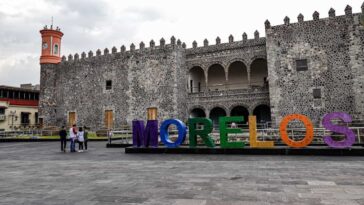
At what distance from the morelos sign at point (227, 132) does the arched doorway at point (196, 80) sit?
45.8ft

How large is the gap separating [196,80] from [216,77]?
1945mm

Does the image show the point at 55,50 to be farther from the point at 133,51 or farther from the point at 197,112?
the point at 197,112

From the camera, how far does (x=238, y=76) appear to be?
2481cm

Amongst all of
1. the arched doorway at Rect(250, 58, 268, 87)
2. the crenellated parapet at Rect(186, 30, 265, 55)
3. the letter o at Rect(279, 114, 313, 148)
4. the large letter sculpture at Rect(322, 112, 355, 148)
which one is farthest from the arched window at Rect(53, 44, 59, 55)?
the large letter sculpture at Rect(322, 112, 355, 148)

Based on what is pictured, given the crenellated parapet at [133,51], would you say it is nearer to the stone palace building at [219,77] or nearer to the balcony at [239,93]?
the stone palace building at [219,77]

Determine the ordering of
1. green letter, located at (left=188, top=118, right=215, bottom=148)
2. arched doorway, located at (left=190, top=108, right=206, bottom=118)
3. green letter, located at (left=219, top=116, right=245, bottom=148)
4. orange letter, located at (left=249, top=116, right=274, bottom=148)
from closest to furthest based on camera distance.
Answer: orange letter, located at (left=249, top=116, right=274, bottom=148) → green letter, located at (left=219, top=116, right=245, bottom=148) → green letter, located at (left=188, top=118, right=215, bottom=148) → arched doorway, located at (left=190, top=108, right=206, bottom=118)

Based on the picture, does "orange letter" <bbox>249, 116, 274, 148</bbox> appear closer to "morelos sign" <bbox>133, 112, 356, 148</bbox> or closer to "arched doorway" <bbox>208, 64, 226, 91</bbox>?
"morelos sign" <bbox>133, 112, 356, 148</bbox>

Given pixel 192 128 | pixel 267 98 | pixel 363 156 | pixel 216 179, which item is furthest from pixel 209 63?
pixel 216 179

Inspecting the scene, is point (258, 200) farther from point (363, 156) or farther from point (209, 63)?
point (209, 63)

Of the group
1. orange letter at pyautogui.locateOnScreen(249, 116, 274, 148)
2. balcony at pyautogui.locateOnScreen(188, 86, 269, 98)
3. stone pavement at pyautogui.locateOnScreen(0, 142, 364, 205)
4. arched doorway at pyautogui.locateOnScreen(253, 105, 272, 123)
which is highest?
balcony at pyautogui.locateOnScreen(188, 86, 269, 98)

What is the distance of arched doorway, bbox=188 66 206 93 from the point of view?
960 inches

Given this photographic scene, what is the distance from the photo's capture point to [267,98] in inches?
803

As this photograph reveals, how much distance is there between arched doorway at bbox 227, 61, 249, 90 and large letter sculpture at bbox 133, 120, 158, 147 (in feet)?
50.9

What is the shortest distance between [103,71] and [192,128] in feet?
56.9
